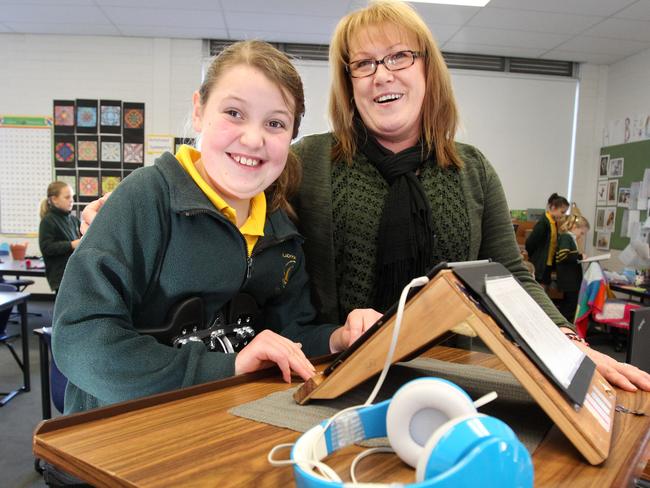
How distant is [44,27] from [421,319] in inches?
278

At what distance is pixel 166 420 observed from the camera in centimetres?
62

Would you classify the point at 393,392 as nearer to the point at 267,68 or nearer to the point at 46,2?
the point at 267,68

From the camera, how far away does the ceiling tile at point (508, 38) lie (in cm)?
597

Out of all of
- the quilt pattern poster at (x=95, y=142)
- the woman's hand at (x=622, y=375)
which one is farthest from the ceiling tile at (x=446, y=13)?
the woman's hand at (x=622, y=375)

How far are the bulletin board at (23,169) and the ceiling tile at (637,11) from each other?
6609 millimetres

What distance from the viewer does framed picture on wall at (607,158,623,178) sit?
262 inches

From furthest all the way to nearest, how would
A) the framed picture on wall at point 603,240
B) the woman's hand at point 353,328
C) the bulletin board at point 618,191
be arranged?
the framed picture on wall at point 603,240, the bulletin board at point 618,191, the woman's hand at point 353,328

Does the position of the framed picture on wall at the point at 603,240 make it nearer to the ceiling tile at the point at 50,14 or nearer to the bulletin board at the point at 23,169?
the ceiling tile at the point at 50,14

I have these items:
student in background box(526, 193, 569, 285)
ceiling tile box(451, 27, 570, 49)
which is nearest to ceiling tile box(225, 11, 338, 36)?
ceiling tile box(451, 27, 570, 49)

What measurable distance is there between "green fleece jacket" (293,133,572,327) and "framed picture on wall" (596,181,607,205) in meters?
6.35

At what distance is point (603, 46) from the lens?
6.33 meters

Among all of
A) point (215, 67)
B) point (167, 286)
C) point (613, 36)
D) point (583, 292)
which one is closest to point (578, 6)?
point (613, 36)

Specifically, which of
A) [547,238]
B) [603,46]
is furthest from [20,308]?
[603,46]

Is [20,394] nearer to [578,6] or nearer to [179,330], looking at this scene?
[179,330]
